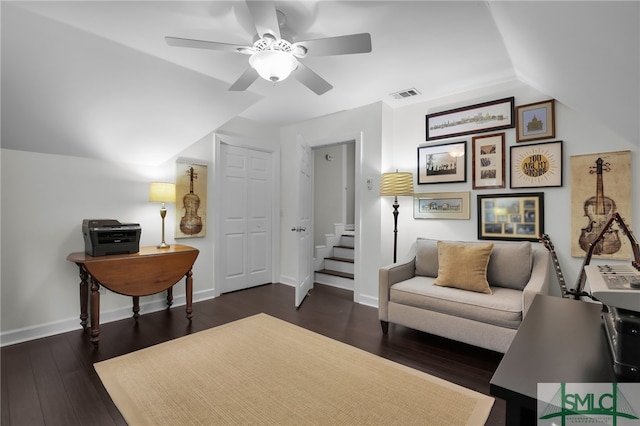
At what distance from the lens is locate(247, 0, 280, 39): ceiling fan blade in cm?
154

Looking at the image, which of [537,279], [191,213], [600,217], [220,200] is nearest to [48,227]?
[191,213]

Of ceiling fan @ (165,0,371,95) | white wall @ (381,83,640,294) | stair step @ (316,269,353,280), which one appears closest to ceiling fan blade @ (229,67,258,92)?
ceiling fan @ (165,0,371,95)

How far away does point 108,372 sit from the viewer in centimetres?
206

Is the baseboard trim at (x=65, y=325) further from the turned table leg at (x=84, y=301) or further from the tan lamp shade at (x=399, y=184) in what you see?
the tan lamp shade at (x=399, y=184)

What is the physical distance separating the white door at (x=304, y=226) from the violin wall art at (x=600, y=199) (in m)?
2.61

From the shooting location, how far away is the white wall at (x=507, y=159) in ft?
8.28

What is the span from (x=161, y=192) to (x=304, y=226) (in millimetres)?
1624

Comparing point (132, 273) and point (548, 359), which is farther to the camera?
point (132, 273)

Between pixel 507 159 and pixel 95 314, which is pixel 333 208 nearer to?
pixel 507 159

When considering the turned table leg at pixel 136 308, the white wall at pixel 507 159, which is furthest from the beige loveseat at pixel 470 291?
the turned table leg at pixel 136 308

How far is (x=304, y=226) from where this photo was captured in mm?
3795

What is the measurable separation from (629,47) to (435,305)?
1954 mm

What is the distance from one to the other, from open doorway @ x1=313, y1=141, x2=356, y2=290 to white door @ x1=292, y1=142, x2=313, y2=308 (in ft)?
2.17

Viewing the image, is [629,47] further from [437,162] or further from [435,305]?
[437,162]
